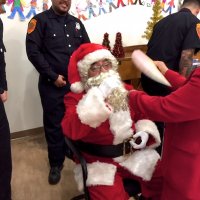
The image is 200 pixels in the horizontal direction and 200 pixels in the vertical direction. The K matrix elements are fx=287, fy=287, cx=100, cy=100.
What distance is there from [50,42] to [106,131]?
3.15 ft

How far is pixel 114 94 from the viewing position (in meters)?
1.27

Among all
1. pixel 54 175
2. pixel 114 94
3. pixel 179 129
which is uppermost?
pixel 114 94

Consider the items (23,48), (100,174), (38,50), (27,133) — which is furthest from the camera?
(27,133)

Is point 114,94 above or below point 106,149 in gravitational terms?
above

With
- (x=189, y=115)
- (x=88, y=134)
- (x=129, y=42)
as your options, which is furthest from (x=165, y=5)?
(x=189, y=115)

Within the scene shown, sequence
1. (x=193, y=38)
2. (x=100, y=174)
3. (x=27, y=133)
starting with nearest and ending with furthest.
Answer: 1. (x=100, y=174)
2. (x=193, y=38)
3. (x=27, y=133)

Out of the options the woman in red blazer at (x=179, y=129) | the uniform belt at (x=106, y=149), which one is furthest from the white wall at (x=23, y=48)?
the woman in red blazer at (x=179, y=129)

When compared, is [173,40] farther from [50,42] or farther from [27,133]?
[27,133]

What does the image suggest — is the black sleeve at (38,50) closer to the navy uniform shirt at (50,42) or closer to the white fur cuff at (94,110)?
the navy uniform shirt at (50,42)

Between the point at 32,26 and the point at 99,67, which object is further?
the point at 32,26

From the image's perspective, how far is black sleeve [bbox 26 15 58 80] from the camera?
206cm

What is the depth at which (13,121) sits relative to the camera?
9.07 ft

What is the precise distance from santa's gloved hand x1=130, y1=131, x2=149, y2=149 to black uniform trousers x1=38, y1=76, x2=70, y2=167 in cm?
87

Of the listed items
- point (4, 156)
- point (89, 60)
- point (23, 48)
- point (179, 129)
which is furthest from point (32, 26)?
point (179, 129)
